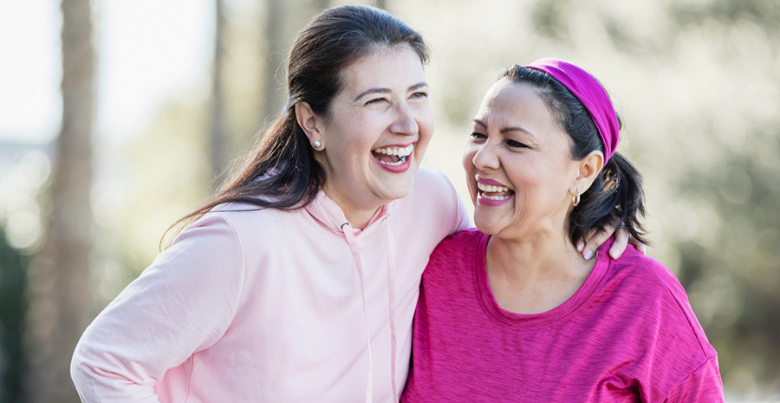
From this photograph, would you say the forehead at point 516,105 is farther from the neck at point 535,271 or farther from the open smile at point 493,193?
the neck at point 535,271

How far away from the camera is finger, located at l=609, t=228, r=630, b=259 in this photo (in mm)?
2196

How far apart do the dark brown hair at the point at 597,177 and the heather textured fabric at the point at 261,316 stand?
1.98 feet

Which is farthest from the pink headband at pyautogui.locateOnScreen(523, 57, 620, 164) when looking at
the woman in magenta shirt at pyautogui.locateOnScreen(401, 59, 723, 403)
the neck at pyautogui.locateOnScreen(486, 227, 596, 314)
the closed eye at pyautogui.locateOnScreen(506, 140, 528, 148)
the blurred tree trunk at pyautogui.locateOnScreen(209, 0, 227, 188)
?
the blurred tree trunk at pyautogui.locateOnScreen(209, 0, 227, 188)

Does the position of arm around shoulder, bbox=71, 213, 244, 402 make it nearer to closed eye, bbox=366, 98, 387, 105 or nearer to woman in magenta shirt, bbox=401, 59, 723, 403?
closed eye, bbox=366, 98, 387, 105

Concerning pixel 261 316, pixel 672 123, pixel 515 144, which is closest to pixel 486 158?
pixel 515 144

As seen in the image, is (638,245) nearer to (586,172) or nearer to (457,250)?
(586,172)

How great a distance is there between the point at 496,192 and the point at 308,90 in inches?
27.6

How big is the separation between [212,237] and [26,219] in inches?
229

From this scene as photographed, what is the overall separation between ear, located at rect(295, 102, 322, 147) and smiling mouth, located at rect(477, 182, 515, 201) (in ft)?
1.89

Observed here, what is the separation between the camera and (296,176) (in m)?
2.20

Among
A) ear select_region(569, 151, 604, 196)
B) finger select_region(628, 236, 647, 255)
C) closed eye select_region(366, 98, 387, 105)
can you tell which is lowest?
finger select_region(628, 236, 647, 255)

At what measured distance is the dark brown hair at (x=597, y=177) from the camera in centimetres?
219

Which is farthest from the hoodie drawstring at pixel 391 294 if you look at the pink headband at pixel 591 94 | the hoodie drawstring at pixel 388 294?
the pink headband at pixel 591 94

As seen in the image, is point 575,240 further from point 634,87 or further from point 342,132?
point 634,87
